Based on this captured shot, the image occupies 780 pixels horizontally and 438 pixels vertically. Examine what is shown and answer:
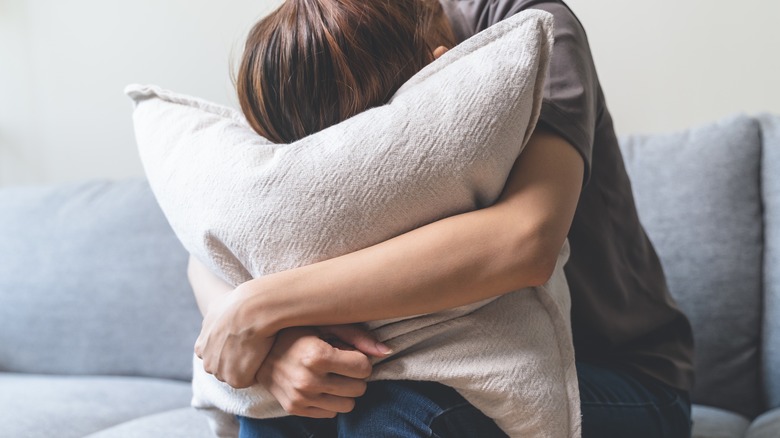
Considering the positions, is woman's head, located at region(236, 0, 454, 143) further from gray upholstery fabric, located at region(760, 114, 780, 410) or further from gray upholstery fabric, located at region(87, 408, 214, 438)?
gray upholstery fabric, located at region(760, 114, 780, 410)

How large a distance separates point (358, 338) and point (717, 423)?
0.68 meters

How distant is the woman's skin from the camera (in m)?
0.75

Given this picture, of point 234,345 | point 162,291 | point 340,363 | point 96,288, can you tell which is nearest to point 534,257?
point 340,363

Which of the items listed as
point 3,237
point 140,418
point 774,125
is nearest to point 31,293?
point 3,237

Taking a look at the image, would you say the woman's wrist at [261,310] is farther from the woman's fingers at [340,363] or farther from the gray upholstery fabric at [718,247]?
the gray upholstery fabric at [718,247]

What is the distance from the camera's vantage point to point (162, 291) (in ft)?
5.23

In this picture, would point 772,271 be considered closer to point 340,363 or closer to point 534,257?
point 534,257

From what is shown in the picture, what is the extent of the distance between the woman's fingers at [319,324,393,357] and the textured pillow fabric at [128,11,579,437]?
15mm

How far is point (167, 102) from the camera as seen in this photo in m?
0.97

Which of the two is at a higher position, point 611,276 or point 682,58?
point 682,58

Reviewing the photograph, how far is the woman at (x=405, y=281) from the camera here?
75 cm

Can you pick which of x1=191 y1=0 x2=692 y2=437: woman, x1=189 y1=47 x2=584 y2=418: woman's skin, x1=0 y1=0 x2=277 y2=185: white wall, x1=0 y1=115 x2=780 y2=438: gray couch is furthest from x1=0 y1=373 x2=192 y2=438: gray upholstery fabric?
x1=0 y1=0 x2=277 y2=185: white wall

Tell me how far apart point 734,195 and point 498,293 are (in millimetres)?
694

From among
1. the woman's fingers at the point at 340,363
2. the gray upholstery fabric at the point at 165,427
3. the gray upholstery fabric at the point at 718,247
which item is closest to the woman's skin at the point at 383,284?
the woman's fingers at the point at 340,363
